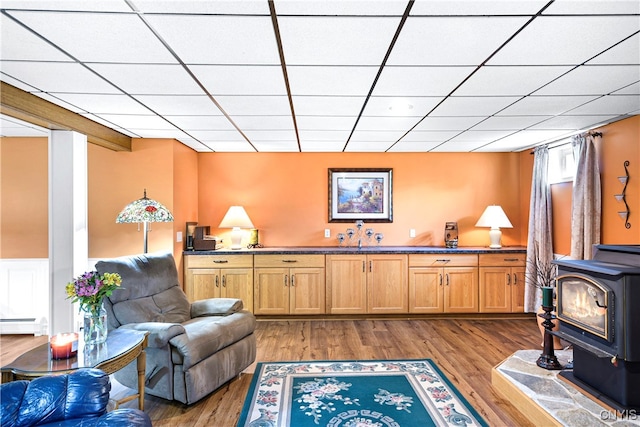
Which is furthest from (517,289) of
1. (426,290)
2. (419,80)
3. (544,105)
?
(419,80)

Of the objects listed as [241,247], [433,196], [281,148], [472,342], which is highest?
[281,148]

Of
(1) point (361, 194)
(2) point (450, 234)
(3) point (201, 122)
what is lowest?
(2) point (450, 234)

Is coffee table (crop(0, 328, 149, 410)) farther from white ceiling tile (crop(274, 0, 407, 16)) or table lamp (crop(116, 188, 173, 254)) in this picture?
white ceiling tile (crop(274, 0, 407, 16))

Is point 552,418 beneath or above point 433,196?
beneath

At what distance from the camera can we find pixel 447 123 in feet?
11.9

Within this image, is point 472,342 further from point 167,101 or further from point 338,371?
point 167,101

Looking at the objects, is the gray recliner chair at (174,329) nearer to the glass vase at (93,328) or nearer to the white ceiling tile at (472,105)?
the glass vase at (93,328)

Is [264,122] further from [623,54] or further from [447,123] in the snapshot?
[623,54]

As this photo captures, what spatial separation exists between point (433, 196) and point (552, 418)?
11.6 feet

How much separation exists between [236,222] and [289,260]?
3.04ft

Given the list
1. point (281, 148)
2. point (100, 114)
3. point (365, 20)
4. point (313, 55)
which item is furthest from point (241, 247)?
point (365, 20)

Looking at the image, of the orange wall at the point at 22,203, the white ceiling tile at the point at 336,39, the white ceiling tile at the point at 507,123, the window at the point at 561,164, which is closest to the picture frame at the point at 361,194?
the white ceiling tile at the point at 507,123

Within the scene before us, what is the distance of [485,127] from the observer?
382 cm

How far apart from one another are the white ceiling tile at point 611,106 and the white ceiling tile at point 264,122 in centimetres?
272
